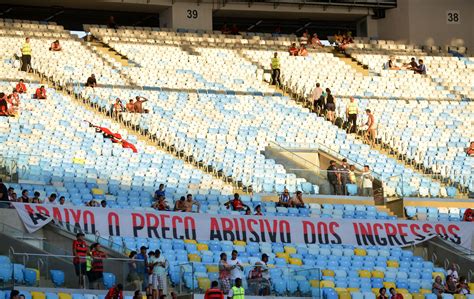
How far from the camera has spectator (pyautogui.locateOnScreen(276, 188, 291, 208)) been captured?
28031mm

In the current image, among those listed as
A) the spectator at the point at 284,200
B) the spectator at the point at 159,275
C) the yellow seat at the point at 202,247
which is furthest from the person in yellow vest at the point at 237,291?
the spectator at the point at 284,200

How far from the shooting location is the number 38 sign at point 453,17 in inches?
1821

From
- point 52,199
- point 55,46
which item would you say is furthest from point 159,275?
point 55,46

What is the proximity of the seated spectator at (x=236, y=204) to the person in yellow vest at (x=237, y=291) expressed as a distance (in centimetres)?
607

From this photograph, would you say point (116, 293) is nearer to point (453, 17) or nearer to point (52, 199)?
point (52, 199)

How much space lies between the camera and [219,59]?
Result: 4112 cm

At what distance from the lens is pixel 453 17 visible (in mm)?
46375

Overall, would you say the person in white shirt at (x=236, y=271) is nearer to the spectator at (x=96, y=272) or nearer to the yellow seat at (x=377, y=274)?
the spectator at (x=96, y=272)

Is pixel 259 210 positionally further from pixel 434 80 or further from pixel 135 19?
pixel 135 19

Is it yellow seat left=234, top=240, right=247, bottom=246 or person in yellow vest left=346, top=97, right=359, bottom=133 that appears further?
person in yellow vest left=346, top=97, right=359, bottom=133

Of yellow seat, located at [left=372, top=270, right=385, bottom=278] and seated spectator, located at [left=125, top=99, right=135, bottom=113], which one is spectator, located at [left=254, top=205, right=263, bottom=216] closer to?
yellow seat, located at [left=372, top=270, right=385, bottom=278]

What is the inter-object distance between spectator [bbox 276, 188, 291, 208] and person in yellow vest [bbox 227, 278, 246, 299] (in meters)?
7.06

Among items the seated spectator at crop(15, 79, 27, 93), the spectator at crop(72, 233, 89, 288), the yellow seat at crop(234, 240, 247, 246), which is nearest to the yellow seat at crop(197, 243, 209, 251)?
the yellow seat at crop(234, 240, 247, 246)

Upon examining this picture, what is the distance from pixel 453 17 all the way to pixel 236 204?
21.5m
